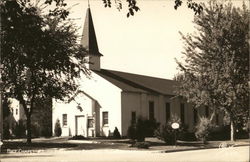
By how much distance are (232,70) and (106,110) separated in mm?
13455

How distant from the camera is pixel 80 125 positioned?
46156 millimetres

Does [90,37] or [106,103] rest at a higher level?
[90,37]

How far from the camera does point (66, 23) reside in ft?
109

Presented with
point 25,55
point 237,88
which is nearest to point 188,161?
point 25,55

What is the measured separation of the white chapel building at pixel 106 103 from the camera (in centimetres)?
4381

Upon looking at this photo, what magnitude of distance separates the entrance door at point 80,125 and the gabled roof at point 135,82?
16.5 ft

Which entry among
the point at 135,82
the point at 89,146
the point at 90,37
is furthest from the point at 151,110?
the point at 89,146

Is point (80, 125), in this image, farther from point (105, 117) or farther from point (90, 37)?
point (90, 37)

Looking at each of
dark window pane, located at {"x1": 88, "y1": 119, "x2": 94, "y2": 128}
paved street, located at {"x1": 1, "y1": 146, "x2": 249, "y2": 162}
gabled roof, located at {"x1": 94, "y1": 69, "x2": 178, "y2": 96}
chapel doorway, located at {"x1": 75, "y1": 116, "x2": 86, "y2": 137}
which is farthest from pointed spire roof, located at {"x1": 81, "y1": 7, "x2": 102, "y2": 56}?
paved street, located at {"x1": 1, "y1": 146, "x2": 249, "y2": 162}

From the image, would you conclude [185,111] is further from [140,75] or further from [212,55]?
[212,55]

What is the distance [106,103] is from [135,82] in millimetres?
6714

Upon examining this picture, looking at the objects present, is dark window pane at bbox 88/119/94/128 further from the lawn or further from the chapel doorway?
the lawn

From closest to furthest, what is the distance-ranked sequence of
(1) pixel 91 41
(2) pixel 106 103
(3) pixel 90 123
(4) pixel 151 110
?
1. (2) pixel 106 103
2. (3) pixel 90 123
3. (1) pixel 91 41
4. (4) pixel 151 110

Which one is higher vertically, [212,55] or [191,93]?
[212,55]
